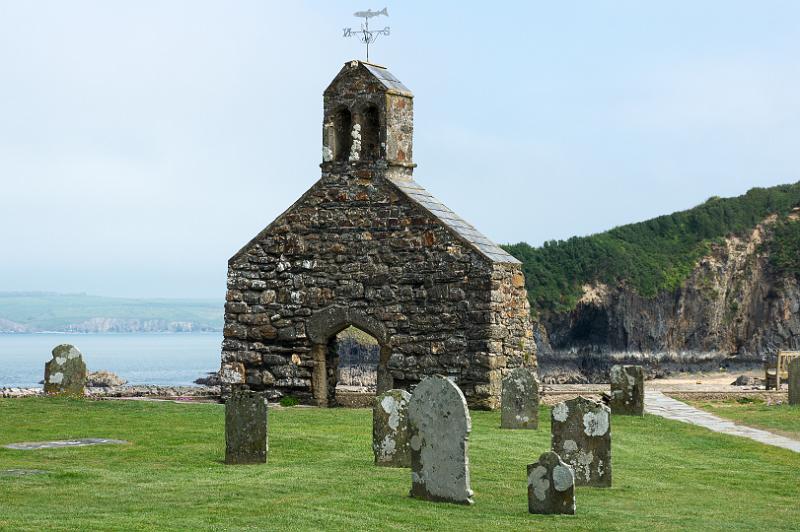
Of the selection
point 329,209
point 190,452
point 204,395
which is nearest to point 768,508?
point 190,452

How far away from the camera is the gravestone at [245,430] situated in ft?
57.7

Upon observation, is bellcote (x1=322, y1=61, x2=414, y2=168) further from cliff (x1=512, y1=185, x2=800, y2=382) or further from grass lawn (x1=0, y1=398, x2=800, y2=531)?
cliff (x1=512, y1=185, x2=800, y2=382)

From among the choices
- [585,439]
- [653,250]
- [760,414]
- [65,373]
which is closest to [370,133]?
[65,373]

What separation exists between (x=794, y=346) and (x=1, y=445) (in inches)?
2028

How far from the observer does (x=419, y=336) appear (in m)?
28.4

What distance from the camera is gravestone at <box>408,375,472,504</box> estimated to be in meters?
14.6

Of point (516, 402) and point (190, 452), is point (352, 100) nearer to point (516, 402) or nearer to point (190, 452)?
point (516, 402)

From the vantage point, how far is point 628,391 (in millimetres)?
27500

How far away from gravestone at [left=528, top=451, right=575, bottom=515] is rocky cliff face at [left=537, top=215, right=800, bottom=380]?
4872 centimetres

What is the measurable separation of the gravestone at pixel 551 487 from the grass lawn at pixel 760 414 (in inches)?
429

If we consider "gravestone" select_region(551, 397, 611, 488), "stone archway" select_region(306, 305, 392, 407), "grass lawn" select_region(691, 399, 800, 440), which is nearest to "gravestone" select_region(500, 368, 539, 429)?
"grass lawn" select_region(691, 399, 800, 440)

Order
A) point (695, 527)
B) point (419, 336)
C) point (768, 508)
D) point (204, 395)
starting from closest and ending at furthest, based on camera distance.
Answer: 1. point (695, 527)
2. point (768, 508)
3. point (419, 336)
4. point (204, 395)

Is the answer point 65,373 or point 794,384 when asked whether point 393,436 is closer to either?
point 65,373

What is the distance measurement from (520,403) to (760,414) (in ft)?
23.9
